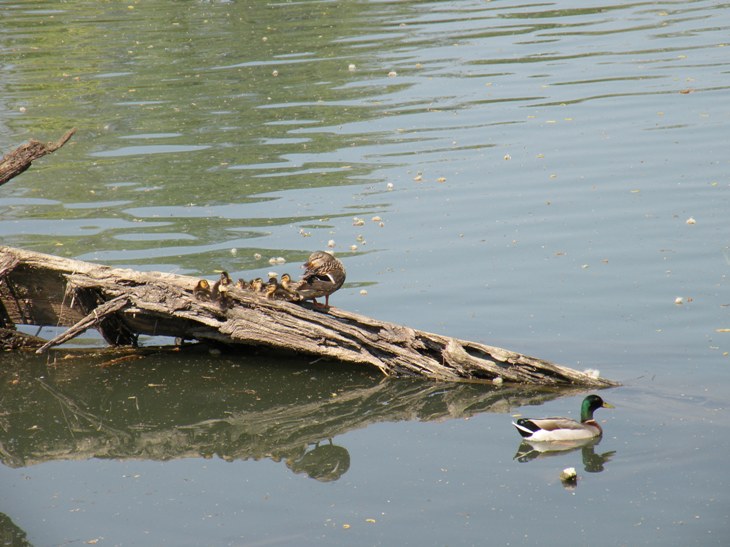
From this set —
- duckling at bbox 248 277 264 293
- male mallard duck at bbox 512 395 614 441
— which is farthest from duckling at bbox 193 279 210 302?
male mallard duck at bbox 512 395 614 441

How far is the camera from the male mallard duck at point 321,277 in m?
10.1

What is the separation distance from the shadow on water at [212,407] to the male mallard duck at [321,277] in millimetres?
872

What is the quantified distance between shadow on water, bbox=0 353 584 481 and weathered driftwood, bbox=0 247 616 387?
199 millimetres

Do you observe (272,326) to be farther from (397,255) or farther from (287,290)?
(397,255)

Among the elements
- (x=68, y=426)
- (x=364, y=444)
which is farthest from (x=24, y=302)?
(x=364, y=444)

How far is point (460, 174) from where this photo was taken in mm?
16391

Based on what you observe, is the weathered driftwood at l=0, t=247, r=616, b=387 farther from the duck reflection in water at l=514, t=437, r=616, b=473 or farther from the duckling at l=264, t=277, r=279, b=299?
the duck reflection in water at l=514, t=437, r=616, b=473

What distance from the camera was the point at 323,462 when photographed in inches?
354

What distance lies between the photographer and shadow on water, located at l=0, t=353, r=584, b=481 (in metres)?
9.31

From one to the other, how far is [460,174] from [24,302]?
7.30 meters

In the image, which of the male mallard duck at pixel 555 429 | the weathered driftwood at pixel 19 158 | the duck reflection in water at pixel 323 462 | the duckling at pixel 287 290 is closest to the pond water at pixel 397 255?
the duck reflection in water at pixel 323 462

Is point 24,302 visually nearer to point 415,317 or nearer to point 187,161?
point 415,317

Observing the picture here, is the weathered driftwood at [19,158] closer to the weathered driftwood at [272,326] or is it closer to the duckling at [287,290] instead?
the weathered driftwood at [272,326]

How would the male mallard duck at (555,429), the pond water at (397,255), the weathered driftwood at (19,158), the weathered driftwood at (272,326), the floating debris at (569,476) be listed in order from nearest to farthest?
the pond water at (397,255), the floating debris at (569,476), the male mallard duck at (555,429), the weathered driftwood at (272,326), the weathered driftwood at (19,158)
